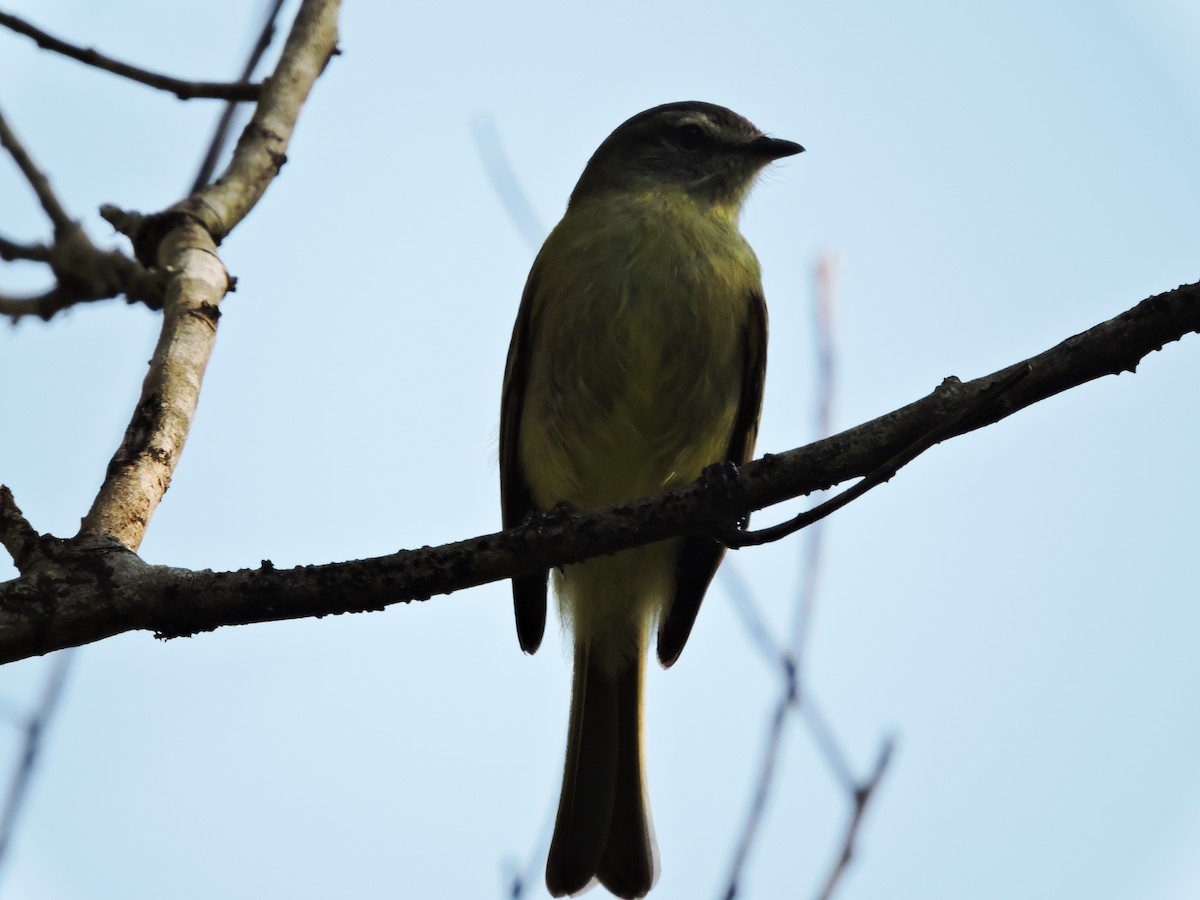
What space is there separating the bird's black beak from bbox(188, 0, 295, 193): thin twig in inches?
82.6

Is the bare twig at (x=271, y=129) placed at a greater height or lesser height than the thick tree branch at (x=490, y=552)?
greater

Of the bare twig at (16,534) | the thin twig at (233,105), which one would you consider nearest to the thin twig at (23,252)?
the thin twig at (233,105)

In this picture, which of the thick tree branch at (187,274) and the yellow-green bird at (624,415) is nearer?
the thick tree branch at (187,274)

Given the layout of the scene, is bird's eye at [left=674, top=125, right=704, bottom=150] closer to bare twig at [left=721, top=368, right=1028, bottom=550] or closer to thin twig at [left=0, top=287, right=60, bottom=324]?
thin twig at [left=0, top=287, right=60, bottom=324]

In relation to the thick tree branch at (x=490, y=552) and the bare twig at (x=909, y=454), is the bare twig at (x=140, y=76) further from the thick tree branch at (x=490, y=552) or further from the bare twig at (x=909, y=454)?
the bare twig at (x=909, y=454)

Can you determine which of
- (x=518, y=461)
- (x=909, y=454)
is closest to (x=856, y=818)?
(x=909, y=454)

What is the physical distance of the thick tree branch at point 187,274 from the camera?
3045 mm

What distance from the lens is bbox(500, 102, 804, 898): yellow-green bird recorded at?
14.7 ft

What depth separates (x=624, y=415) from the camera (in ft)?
14.6

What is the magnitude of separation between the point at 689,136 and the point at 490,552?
3.23m

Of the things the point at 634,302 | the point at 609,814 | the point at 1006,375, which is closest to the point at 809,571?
the point at 1006,375

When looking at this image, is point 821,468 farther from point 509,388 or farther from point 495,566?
point 509,388

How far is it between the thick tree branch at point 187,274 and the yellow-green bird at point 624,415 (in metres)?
1.15

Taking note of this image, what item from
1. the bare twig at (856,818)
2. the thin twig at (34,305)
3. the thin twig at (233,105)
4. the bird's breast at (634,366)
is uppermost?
the thin twig at (233,105)
